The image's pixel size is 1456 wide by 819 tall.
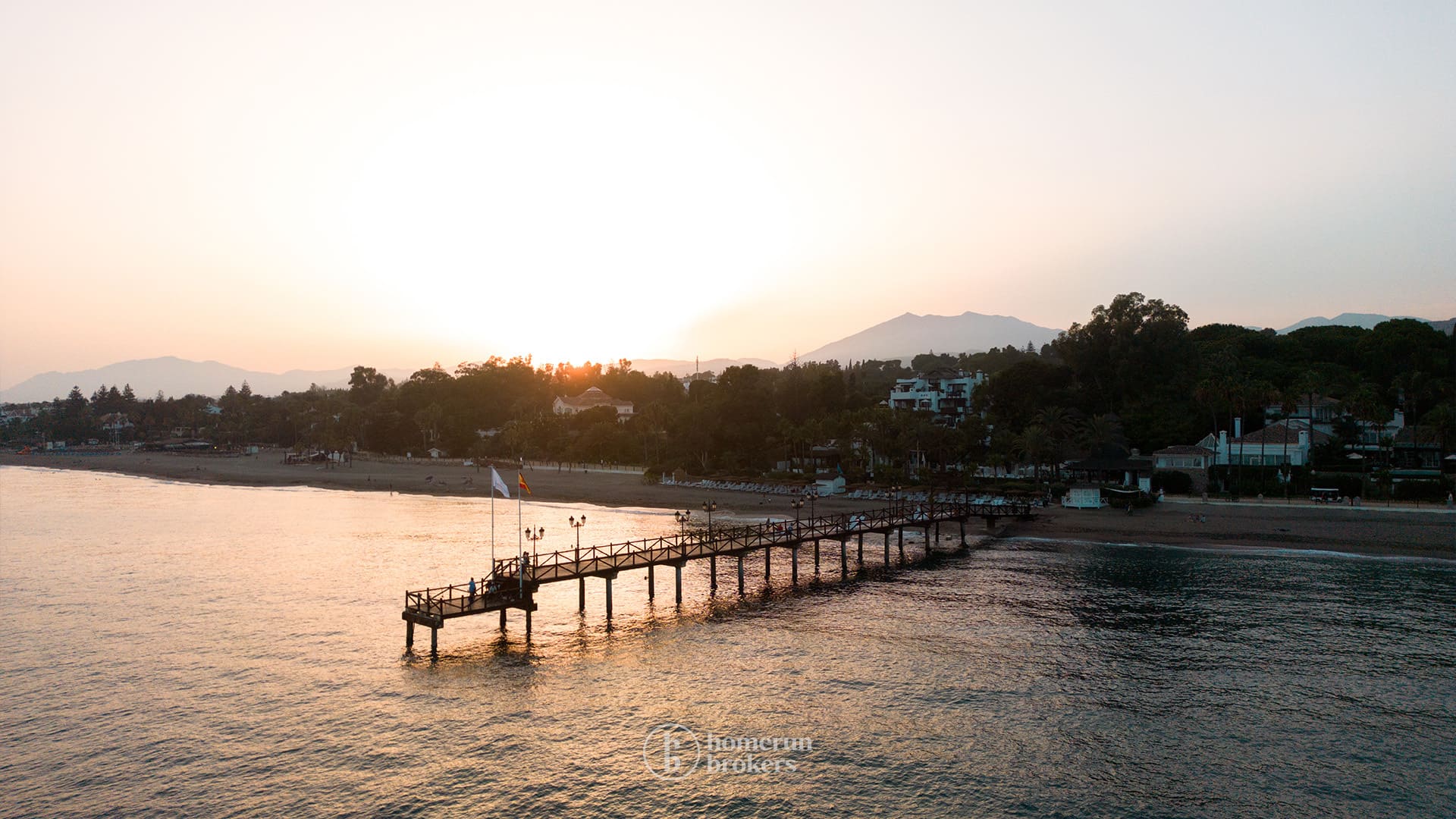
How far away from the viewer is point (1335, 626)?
3728cm

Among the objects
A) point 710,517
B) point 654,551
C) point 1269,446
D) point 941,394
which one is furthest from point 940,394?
point 654,551

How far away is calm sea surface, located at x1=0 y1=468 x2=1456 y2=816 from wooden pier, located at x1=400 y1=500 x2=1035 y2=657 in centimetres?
185

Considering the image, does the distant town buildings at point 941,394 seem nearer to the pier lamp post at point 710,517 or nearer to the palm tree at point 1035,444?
the palm tree at point 1035,444

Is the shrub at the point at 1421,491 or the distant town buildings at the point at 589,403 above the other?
the distant town buildings at the point at 589,403

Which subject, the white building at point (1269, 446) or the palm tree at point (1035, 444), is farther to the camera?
the palm tree at point (1035, 444)

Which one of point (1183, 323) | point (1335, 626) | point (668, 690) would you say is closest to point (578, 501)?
→ point (668, 690)

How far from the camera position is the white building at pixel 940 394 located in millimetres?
127812

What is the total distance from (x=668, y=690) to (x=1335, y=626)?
108 feet

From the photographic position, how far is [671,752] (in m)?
24.9

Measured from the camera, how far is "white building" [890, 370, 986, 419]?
128 m

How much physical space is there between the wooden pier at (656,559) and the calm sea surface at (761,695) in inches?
72.7

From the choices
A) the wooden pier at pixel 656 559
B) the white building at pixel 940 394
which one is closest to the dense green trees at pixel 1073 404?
the white building at pixel 940 394

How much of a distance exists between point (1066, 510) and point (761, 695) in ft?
178

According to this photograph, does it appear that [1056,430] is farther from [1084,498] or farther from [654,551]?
[654,551]
